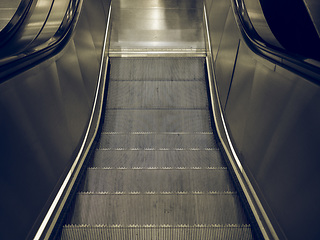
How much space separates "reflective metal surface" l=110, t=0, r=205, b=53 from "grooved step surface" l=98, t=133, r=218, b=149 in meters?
2.12

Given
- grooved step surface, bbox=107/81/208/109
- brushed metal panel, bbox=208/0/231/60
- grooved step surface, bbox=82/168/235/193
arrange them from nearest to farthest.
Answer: grooved step surface, bbox=82/168/235/193 → brushed metal panel, bbox=208/0/231/60 → grooved step surface, bbox=107/81/208/109

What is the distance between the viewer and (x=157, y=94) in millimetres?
4277

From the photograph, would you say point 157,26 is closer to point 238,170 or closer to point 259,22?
point 259,22

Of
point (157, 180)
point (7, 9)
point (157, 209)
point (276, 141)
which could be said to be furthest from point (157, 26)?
point (276, 141)

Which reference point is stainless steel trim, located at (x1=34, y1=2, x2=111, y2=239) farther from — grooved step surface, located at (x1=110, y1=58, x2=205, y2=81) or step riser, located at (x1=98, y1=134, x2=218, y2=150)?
grooved step surface, located at (x1=110, y1=58, x2=205, y2=81)

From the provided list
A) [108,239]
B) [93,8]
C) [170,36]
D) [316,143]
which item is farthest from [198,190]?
[170,36]

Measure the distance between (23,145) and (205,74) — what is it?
3.49m

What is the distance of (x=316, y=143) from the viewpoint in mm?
1479

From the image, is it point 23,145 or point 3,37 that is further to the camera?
point 3,37

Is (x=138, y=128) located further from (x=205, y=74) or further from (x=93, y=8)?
(x=93, y=8)

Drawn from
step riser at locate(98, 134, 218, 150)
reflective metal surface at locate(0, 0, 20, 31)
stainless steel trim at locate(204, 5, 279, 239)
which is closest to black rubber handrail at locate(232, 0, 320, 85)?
stainless steel trim at locate(204, 5, 279, 239)

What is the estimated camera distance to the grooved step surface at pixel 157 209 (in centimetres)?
245

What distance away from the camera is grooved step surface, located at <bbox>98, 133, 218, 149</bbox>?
3.53 m

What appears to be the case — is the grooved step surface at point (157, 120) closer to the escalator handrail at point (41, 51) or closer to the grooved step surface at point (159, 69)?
A: the grooved step surface at point (159, 69)
